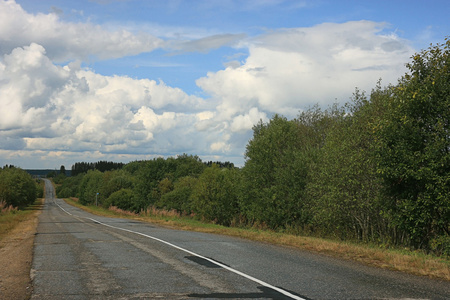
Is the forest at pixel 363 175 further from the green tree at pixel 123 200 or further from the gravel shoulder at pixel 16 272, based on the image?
the green tree at pixel 123 200

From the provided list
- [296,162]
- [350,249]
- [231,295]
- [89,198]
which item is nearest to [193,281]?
[231,295]

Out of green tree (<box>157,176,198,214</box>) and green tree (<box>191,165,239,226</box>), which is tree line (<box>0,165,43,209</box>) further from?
green tree (<box>191,165,239,226</box>)

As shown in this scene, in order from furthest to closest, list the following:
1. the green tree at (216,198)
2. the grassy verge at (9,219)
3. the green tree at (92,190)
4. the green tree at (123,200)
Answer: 1. the green tree at (92,190)
2. the green tree at (123,200)
3. the green tree at (216,198)
4. the grassy verge at (9,219)

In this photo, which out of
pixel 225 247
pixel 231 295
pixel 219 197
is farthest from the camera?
pixel 219 197

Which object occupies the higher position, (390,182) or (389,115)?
(389,115)

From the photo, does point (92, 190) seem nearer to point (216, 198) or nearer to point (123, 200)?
point (123, 200)

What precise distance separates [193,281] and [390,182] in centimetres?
1095

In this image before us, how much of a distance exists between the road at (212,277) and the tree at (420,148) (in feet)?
18.7

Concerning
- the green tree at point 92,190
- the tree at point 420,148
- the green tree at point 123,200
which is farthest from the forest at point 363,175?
the green tree at point 92,190

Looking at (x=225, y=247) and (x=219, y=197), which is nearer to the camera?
(x=225, y=247)

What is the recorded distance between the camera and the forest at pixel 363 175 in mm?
14914

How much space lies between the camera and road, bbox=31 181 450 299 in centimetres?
728

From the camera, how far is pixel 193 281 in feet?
27.2

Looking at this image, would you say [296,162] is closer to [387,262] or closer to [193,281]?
[387,262]
